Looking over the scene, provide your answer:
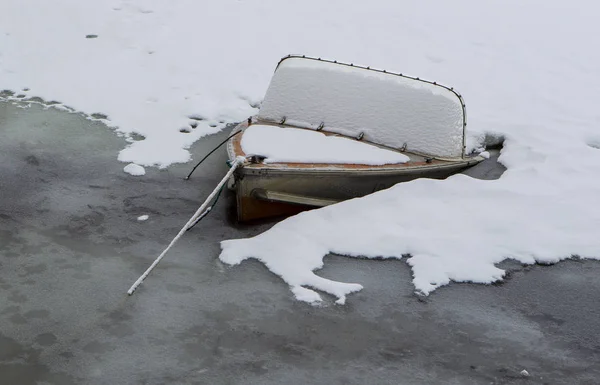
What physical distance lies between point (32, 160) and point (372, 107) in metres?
4.88

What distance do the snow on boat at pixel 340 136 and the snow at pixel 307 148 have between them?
12 mm

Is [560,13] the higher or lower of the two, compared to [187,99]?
higher

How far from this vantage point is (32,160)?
10.1m

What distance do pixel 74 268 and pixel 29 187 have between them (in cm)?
233

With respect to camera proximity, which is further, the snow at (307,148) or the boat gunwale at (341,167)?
the snow at (307,148)

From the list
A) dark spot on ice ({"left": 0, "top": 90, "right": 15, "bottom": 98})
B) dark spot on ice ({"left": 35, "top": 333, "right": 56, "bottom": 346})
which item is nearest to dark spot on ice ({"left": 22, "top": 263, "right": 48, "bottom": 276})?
dark spot on ice ({"left": 35, "top": 333, "right": 56, "bottom": 346})

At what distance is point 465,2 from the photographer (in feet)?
59.2

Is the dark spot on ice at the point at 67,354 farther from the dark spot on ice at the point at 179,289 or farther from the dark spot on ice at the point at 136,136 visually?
the dark spot on ice at the point at 136,136

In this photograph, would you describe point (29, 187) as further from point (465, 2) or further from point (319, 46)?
point (465, 2)

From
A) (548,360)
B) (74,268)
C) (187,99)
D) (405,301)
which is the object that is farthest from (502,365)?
(187,99)

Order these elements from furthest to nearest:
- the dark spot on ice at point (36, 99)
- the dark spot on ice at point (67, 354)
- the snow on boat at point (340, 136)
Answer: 1. the dark spot on ice at point (36, 99)
2. the snow on boat at point (340, 136)
3. the dark spot on ice at point (67, 354)

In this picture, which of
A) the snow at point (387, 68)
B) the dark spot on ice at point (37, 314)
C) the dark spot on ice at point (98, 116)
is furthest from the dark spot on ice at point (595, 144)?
the dark spot on ice at point (37, 314)

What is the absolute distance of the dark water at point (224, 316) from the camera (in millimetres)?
6270

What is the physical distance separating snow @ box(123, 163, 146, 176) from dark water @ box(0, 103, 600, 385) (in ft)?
2.47
